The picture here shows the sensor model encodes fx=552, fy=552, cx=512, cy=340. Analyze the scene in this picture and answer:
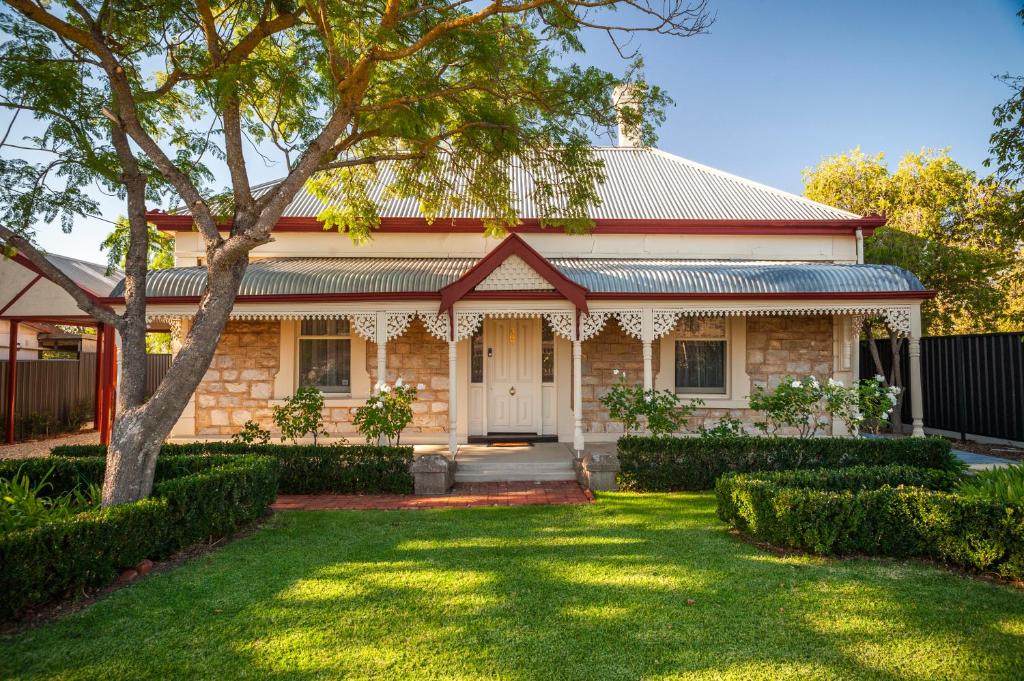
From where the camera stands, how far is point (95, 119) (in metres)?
7.12

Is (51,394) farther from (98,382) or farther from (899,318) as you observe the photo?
(899,318)

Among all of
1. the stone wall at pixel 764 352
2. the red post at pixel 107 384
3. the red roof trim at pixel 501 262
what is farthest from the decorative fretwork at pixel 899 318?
the red post at pixel 107 384

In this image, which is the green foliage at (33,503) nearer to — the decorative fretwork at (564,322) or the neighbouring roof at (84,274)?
the decorative fretwork at (564,322)

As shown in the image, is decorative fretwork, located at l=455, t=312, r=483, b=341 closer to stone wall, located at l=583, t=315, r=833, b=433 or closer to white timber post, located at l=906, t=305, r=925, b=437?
stone wall, located at l=583, t=315, r=833, b=433

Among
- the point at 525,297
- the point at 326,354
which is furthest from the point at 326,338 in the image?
Result: the point at 525,297

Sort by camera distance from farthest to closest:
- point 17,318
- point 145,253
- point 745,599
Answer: point 17,318, point 145,253, point 745,599

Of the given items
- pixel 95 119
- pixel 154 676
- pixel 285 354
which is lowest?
pixel 154 676

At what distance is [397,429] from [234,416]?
4315 mm

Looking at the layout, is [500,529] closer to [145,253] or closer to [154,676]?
[154,676]

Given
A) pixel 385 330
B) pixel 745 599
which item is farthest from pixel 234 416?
pixel 745 599

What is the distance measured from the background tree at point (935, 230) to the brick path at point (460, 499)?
29.3 feet

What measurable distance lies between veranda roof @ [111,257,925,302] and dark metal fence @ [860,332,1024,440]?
10.3ft

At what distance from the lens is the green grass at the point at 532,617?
332 centimetres

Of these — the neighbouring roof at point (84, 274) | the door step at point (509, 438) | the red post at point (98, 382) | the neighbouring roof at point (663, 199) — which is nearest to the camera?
the door step at point (509, 438)
